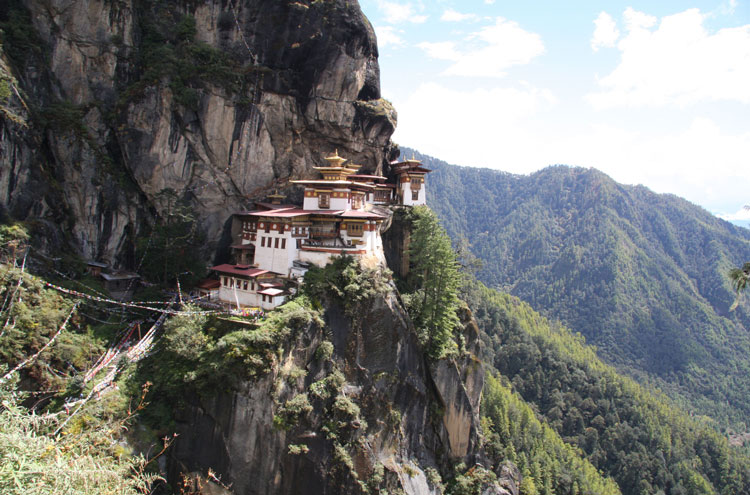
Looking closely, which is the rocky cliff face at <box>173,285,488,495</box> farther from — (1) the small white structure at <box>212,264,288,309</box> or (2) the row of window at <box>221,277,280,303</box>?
(2) the row of window at <box>221,277,280,303</box>

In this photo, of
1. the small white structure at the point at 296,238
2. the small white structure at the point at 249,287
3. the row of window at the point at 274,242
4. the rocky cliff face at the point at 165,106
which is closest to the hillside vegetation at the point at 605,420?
the small white structure at the point at 296,238

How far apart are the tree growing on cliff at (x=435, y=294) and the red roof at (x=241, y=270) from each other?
41.5 feet

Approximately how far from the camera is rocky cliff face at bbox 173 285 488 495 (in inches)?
992

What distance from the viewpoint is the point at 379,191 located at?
47.5 m

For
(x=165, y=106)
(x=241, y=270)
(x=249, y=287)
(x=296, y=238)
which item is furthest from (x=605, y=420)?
(x=165, y=106)

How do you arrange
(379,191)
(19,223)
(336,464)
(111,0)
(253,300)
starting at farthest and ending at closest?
(379,191) < (111,0) < (253,300) < (19,223) < (336,464)

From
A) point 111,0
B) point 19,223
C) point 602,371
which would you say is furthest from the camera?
point 602,371

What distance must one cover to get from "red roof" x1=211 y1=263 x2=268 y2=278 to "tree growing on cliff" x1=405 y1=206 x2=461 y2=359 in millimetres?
12652

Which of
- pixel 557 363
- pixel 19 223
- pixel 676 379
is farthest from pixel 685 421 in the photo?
pixel 19 223

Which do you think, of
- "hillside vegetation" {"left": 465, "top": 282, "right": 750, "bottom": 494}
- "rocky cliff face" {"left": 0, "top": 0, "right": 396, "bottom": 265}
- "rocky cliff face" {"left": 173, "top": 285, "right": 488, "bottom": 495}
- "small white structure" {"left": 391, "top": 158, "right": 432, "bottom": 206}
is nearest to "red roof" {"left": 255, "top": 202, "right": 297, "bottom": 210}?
"rocky cliff face" {"left": 0, "top": 0, "right": 396, "bottom": 265}

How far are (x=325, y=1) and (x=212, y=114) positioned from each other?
1451 centimetres

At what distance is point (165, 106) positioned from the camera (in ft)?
120

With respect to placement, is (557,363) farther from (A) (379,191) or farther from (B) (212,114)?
(B) (212,114)

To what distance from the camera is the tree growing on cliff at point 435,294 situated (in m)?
37.4
